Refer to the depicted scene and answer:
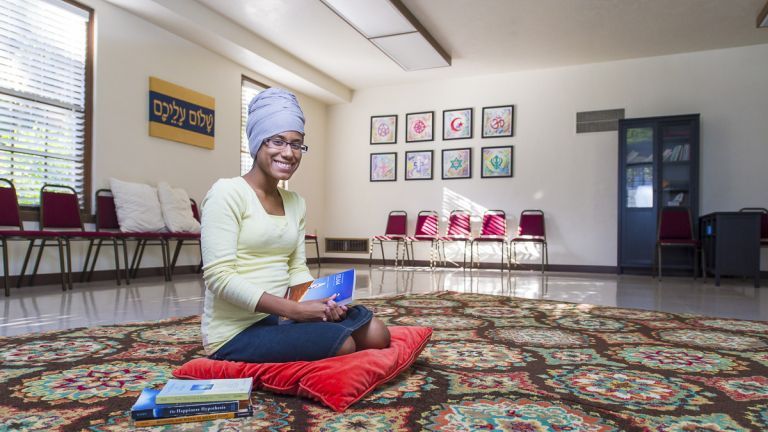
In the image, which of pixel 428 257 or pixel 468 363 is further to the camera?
pixel 428 257

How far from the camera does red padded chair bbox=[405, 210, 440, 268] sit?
7.72 m

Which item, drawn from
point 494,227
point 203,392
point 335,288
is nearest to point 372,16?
point 494,227

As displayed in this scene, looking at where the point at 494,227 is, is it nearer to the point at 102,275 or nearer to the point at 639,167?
the point at 639,167

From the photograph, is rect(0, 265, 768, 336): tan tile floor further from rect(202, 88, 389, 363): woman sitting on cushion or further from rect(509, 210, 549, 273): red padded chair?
rect(202, 88, 389, 363): woman sitting on cushion

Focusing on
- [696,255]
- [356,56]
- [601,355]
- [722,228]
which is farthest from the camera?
[356,56]

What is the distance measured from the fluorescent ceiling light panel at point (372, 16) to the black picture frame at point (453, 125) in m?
2.37

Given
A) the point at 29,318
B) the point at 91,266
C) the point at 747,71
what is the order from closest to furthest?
the point at 29,318 → the point at 91,266 → the point at 747,71

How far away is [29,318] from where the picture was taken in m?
2.91

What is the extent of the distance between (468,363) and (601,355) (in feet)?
1.91

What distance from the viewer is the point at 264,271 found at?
1.63 meters

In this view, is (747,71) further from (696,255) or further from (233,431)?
(233,431)

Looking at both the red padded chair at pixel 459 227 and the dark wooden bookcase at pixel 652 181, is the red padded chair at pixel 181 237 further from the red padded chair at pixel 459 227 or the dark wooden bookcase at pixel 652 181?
the dark wooden bookcase at pixel 652 181

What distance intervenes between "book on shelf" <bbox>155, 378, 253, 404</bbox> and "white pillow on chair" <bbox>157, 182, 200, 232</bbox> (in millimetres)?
4304

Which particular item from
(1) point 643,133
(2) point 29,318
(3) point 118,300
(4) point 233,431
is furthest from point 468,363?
(1) point 643,133
